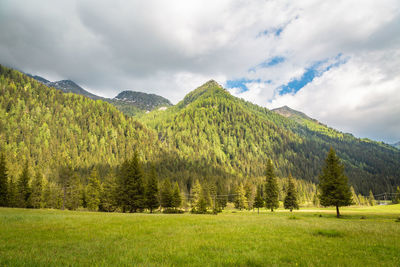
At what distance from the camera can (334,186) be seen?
135ft

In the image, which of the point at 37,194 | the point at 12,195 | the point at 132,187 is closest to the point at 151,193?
the point at 132,187

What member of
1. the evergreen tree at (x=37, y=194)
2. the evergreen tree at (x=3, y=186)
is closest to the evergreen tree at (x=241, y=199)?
the evergreen tree at (x=37, y=194)

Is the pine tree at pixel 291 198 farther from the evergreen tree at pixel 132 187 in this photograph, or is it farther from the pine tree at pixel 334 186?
the evergreen tree at pixel 132 187

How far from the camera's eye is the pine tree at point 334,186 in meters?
40.4

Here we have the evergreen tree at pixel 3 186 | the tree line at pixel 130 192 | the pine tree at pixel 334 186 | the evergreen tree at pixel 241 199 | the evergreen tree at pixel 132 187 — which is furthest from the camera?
the evergreen tree at pixel 241 199

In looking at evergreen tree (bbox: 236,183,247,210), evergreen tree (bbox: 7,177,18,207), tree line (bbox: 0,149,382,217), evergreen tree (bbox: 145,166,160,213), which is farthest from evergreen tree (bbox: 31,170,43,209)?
evergreen tree (bbox: 236,183,247,210)

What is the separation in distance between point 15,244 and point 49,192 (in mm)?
83809

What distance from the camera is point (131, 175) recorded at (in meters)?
50.2

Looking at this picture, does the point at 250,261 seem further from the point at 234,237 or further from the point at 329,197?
the point at 329,197

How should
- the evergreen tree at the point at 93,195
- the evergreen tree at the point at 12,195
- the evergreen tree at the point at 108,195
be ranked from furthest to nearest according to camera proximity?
the evergreen tree at the point at 93,195, the evergreen tree at the point at 108,195, the evergreen tree at the point at 12,195

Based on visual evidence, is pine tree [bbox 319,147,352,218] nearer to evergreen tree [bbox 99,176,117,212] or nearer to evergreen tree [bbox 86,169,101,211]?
evergreen tree [bbox 99,176,117,212]

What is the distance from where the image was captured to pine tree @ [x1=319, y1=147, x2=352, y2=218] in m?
40.4

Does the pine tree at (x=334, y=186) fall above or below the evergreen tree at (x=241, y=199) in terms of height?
above

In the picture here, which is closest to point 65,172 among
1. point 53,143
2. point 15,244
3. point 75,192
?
point 75,192
